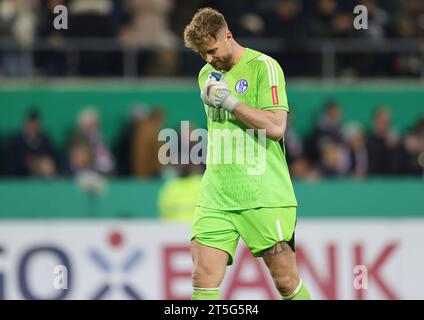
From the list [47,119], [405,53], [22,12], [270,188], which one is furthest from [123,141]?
[270,188]

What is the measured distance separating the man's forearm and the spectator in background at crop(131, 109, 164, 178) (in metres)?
6.57

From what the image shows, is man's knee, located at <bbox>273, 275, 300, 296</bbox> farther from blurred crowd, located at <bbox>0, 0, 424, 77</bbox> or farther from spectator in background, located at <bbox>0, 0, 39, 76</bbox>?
spectator in background, located at <bbox>0, 0, 39, 76</bbox>

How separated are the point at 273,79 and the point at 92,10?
755cm

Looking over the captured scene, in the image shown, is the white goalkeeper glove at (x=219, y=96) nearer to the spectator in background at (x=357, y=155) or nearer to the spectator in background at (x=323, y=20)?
the spectator in background at (x=357, y=155)

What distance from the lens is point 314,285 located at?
10898 mm

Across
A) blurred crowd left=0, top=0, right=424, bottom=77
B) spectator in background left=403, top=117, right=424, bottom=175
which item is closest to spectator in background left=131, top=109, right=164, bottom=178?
blurred crowd left=0, top=0, right=424, bottom=77

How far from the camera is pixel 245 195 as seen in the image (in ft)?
24.0

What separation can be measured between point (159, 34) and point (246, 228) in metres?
7.76

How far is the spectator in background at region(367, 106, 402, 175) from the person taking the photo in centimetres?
1430

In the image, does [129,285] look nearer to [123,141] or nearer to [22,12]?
[123,141]

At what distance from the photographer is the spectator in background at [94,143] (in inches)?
557

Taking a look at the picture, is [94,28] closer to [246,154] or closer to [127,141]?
[127,141]
